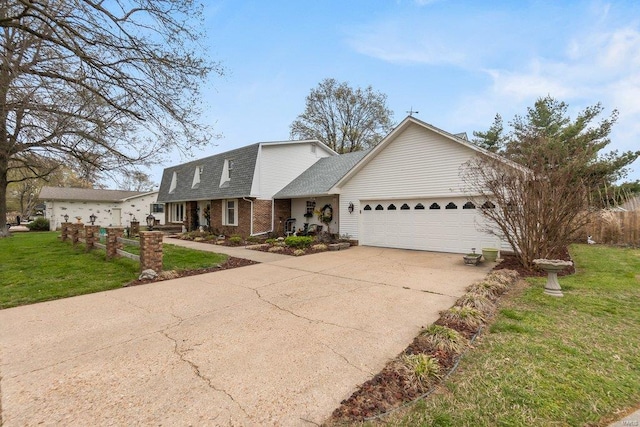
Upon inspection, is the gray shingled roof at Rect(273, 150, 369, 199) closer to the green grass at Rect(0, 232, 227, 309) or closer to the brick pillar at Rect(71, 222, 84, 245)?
the green grass at Rect(0, 232, 227, 309)

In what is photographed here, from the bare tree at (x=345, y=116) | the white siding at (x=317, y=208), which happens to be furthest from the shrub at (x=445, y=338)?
the bare tree at (x=345, y=116)

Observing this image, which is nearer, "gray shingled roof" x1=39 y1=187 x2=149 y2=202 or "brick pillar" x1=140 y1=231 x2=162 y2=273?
"brick pillar" x1=140 y1=231 x2=162 y2=273

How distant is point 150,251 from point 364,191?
8.84 m

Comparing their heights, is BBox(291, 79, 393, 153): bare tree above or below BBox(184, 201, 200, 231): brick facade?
above

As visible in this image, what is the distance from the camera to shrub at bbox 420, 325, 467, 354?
339 centimetres

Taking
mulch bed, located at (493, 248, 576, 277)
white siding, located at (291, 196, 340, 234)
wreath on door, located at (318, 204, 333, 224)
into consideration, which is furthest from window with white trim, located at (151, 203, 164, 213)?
mulch bed, located at (493, 248, 576, 277)

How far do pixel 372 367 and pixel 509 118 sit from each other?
74.0 feet

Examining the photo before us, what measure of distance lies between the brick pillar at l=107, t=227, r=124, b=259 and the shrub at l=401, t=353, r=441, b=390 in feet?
31.6

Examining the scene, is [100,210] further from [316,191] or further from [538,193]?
[538,193]

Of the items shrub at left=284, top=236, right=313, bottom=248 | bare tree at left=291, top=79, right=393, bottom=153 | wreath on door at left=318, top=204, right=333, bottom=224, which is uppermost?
bare tree at left=291, top=79, right=393, bottom=153

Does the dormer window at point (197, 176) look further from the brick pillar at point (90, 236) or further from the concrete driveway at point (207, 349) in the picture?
the concrete driveway at point (207, 349)

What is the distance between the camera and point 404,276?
288 inches

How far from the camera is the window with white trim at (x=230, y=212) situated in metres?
17.0

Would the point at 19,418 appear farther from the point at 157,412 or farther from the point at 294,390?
the point at 294,390
